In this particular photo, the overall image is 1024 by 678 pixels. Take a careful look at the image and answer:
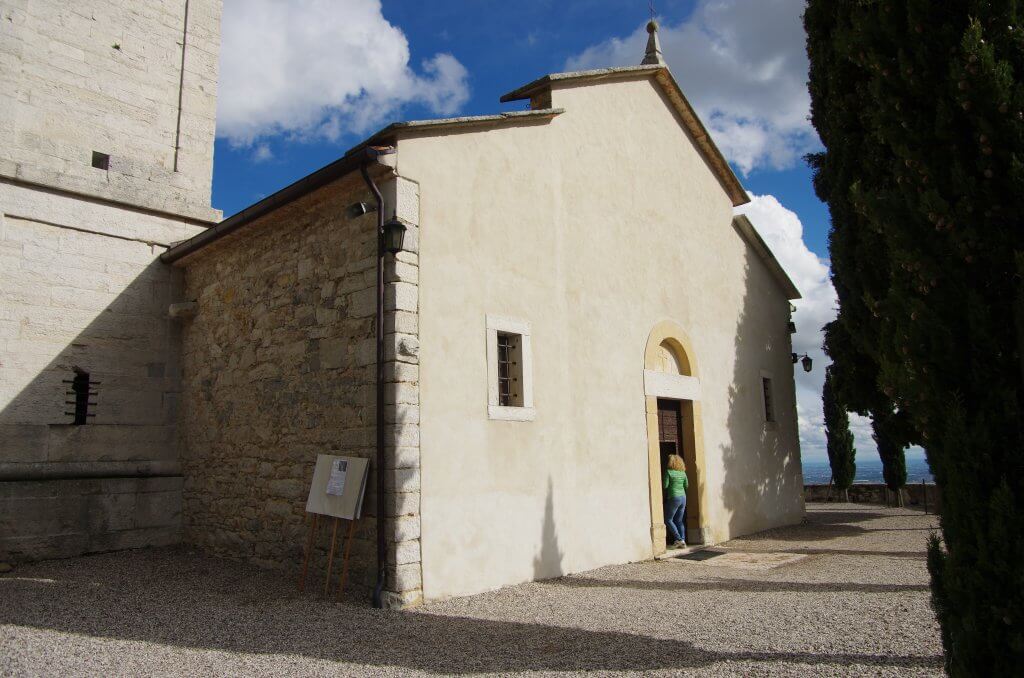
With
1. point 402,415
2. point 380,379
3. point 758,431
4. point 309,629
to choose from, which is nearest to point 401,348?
point 380,379

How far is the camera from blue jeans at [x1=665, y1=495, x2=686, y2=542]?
29.9ft

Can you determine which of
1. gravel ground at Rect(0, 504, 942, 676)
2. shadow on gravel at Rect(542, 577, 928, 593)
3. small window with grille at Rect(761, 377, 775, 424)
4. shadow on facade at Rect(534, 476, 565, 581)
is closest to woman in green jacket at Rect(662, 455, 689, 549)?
gravel ground at Rect(0, 504, 942, 676)

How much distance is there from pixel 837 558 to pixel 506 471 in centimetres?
453

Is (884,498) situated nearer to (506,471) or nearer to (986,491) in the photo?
(506,471)

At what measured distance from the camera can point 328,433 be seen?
22.4 feet

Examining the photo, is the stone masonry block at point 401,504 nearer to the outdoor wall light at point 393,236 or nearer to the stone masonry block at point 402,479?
the stone masonry block at point 402,479

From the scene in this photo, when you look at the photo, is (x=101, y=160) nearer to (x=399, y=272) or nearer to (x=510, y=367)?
(x=399, y=272)

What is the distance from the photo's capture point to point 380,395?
20.2 ft

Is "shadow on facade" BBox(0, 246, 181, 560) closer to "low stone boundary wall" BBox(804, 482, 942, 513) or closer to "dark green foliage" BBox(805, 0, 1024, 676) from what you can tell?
"dark green foliage" BBox(805, 0, 1024, 676)

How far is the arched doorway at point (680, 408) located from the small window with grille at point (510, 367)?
2.41m

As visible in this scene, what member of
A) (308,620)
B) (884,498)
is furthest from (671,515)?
(884,498)

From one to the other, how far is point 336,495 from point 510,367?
7.14 feet

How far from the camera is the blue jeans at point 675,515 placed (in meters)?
9.11

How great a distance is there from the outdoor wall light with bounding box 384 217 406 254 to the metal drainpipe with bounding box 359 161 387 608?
9 centimetres
